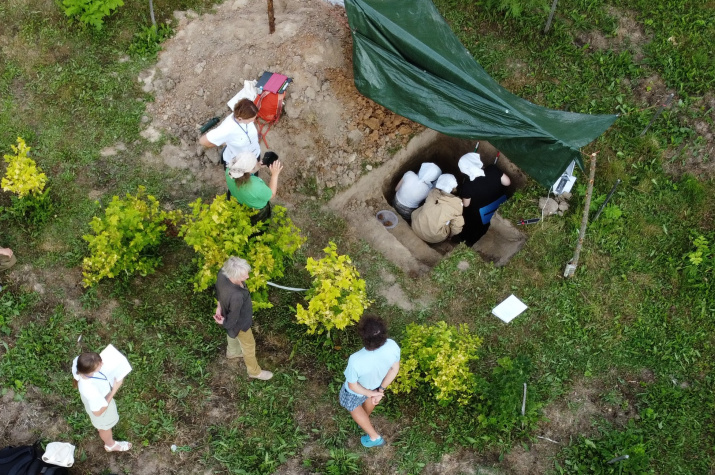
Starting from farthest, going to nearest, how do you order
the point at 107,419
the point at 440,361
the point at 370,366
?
the point at 440,361 → the point at 107,419 → the point at 370,366

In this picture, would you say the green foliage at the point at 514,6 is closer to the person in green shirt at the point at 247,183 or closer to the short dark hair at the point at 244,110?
the short dark hair at the point at 244,110

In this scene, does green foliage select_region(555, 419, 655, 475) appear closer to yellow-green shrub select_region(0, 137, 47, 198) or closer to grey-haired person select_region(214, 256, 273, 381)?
grey-haired person select_region(214, 256, 273, 381)

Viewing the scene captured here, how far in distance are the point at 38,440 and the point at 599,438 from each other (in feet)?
18.7

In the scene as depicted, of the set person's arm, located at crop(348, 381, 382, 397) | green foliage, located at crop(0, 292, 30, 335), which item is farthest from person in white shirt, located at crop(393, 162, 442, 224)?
green foliage, located at crop(0, 292, 30, 335)

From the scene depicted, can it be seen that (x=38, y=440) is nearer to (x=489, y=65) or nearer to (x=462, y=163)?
(x=462, y=163)

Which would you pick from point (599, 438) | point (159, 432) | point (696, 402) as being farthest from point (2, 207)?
point (696, 402)

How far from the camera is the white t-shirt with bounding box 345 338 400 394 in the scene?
4793mm

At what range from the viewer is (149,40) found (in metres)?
8.30

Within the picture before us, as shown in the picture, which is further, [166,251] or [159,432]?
[166,251]

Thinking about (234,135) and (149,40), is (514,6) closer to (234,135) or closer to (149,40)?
(234,135)

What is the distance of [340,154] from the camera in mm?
7551

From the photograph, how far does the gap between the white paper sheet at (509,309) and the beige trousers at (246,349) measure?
2.84m

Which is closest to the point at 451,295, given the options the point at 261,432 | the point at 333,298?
the point at 333,298

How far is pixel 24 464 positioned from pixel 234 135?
376cm
